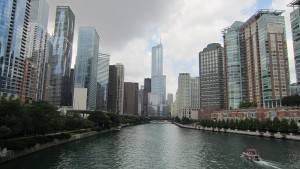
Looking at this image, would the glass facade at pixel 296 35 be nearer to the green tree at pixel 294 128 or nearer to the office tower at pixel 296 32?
the office tower at pixel 296 32

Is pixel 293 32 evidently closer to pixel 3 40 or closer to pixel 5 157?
pixel 5 157

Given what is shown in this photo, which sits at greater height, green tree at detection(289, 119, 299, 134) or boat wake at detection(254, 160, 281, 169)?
green tree at detection(289, 119, 299, 134)

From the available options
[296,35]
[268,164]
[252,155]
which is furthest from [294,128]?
[296,35]

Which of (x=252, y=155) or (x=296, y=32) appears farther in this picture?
→ (x=296, y=32)

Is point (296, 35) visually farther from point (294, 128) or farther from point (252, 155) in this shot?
point (252, 155)

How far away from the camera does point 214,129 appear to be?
183250 mm

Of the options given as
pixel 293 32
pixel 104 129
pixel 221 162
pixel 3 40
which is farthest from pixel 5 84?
pixel 293 32

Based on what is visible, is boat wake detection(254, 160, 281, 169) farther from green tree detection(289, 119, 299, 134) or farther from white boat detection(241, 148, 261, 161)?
green tree detection(289, 119, 299, 134)

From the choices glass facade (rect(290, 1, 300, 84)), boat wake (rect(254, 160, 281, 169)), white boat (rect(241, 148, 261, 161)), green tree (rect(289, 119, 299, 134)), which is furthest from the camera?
glass facade (rect(290, 1, 300, 84))

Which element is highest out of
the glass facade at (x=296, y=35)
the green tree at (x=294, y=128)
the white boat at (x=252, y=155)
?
the glass facade at (x=296, y=35)

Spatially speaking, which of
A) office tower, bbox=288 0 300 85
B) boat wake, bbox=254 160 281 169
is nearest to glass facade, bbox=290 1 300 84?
office tower, bbox=288 0 300 85

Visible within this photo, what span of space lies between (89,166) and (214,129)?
145m

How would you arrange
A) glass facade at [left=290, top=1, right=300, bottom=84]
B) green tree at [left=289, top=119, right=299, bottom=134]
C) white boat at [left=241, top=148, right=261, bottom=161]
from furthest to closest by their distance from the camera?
1. glass facade at [left=290, top=1, right=300, bottom=84]
2. green tree at [left=289, top=119, right=299, bottom=134]
3. white boat at [left=241, top=148, right=261, bottom=161]

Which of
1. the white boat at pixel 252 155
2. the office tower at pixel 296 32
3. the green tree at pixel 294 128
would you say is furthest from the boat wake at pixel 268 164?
the office tower at pixel 296 32
